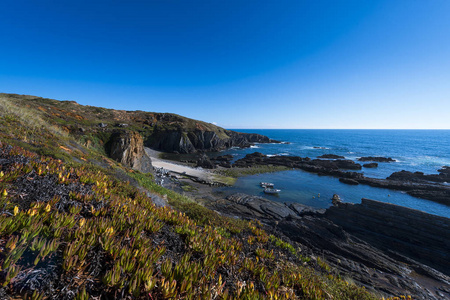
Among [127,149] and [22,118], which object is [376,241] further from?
[22,118]

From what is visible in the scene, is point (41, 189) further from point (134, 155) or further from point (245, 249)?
point (134, 155)

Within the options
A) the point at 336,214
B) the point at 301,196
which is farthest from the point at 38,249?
the point at 301,196

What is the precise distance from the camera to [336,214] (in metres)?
21.0

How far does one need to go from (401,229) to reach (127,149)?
34271mm

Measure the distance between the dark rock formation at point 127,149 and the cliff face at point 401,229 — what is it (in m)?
27.8

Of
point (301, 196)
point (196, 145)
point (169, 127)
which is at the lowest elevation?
point (301, 196)

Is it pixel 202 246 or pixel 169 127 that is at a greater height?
pixel 169 127

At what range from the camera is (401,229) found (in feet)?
56.2

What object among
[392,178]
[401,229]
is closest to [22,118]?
[401,229]

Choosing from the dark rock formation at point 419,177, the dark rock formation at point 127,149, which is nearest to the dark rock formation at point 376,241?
the dark rock formation at point 127,149

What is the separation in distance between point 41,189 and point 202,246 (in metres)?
4.30

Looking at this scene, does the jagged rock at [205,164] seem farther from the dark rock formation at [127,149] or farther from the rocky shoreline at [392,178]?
the dark rock formation at [127,149]

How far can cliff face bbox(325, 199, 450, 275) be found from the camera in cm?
1465

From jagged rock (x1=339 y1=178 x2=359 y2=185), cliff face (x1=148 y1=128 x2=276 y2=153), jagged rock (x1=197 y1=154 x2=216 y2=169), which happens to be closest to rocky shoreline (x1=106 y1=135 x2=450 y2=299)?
jagged rock (x1=339 y1=178 x2=359 y2=185)
